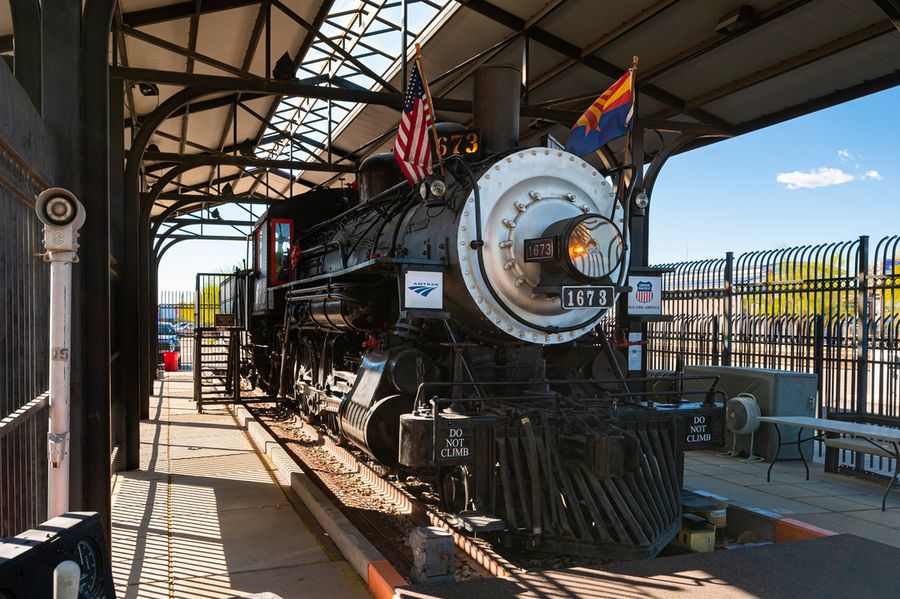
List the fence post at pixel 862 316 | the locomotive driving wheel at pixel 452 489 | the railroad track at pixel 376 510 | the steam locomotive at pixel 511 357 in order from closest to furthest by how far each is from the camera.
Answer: the railroad track at pixel 376 510
the steam locomotive at pixel 511 357
the locomotive driving wheel at pixel 452 489
the fence post at pixel 862 316

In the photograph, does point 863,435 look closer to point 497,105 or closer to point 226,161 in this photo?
point 497,105

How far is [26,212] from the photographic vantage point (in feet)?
10.6

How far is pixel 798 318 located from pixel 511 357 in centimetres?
625

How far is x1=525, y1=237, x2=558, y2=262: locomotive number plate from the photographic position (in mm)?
5113

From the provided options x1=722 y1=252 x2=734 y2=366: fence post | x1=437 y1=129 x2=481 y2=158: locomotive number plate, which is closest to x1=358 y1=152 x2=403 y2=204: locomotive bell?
x1=437 y1=129 x2=481 y2=158: locomotive number plate

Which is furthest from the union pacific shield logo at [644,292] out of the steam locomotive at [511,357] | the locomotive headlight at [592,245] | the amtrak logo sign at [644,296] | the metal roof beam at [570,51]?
the metal roof beam at [570,51]

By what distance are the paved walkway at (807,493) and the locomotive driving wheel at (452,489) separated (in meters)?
2.59

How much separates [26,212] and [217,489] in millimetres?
4139

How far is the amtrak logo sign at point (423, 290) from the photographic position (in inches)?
205

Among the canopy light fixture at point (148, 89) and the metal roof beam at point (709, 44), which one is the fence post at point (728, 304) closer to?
the metal roof beam at point (709, 44)

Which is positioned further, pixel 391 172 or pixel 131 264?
pixel 391 172

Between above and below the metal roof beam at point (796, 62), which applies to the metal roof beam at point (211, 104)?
above

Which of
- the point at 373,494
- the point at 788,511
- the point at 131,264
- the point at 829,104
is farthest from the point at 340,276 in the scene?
the point at 829,104

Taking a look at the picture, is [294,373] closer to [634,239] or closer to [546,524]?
[634,239]
